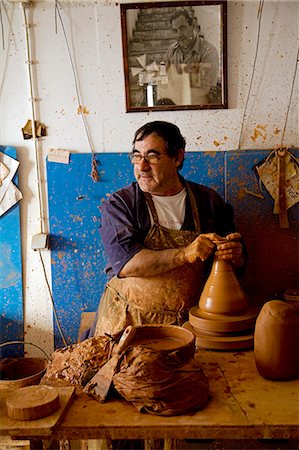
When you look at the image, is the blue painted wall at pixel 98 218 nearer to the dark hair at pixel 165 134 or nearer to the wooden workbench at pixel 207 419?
the dark hair at pixel 165 134

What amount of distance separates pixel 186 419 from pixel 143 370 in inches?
6.8

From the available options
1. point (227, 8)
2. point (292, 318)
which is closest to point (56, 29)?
point (227, 8)

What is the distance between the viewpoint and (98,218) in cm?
295

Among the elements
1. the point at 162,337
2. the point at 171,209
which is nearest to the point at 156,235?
the point at 171,209

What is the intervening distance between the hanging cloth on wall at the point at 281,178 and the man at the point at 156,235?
1.37ft

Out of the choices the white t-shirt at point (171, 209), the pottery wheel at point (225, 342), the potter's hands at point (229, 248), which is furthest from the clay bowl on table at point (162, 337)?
the white t-shirt at point (171, 209)

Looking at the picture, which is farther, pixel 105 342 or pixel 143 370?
pixel 105 342

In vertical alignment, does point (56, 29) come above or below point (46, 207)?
above

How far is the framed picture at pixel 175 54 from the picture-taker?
277 cm

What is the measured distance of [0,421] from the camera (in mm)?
1261

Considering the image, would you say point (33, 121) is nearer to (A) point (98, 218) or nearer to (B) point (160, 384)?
(A) point (98, 218)

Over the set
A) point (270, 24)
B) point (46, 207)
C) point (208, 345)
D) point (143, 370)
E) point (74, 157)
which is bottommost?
point (208, 345)

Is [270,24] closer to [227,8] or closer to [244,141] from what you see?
[227,8]

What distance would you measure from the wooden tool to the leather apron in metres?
0.84
